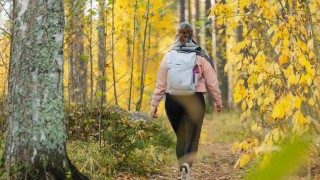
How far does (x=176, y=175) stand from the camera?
5277 mm

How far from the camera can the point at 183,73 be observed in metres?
4.29

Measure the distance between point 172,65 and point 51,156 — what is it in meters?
1.52

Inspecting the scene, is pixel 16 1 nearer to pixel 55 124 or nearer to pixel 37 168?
pixel 55 124

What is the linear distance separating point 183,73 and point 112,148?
125 cm

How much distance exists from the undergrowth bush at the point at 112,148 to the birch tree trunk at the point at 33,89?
2.67ft

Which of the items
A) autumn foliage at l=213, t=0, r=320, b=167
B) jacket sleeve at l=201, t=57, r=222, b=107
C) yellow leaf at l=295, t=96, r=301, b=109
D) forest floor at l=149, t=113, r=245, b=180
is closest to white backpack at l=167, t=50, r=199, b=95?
jacket sleeve at l=201, t=57, r=222, b=107

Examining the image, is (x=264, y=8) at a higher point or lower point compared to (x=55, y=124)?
higher

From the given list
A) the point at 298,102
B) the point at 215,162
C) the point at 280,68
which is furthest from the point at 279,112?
the point at 215,162

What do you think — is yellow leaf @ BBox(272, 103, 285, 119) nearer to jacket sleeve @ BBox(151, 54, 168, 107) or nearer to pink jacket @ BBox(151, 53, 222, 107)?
pink jacket @ BBox(151, 53, 222, 107)

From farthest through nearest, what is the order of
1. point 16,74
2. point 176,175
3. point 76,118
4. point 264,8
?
1. point 76,118
2. point 176,175
3. point 264,8
4. point 16,74

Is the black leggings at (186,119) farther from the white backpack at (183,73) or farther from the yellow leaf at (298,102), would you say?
the yellow leaf at (298,102)

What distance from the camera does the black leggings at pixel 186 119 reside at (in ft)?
14.5

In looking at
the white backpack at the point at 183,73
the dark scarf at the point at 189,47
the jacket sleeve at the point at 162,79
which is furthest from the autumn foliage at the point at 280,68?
the jacket sleeve at the point at 162,79

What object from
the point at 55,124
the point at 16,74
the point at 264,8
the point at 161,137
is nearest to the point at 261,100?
the point at 264,8
